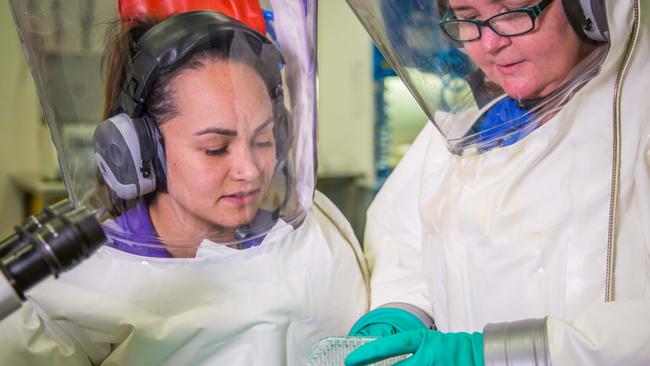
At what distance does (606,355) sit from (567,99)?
14.5 inches

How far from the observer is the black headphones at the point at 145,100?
849mm

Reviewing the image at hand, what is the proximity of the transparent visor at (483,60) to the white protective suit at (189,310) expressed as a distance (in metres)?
0.31

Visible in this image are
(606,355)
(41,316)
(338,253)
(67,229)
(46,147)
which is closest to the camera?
(67,229)

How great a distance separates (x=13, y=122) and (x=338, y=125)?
172 centimetres

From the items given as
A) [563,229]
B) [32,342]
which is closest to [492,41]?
[563,229]

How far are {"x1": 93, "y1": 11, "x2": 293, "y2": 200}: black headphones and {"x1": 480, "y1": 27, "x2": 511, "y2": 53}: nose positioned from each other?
35 centimetres

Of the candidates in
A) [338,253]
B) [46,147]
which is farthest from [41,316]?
[46,147]

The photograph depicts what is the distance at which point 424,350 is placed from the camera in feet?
2.42

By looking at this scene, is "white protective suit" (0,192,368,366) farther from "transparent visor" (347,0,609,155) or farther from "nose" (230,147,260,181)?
"transparent visor" (347,0,609,155)

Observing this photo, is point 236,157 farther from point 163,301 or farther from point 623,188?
point 623,188

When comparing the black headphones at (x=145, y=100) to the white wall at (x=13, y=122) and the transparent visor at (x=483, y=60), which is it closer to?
the transparent visor at (x=483, y=60)

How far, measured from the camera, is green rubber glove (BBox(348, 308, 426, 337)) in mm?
934

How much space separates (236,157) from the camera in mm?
878

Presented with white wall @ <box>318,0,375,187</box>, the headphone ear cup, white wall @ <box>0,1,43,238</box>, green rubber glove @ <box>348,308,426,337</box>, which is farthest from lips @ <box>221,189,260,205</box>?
white wall @ <box>318,0,375,187</box>
